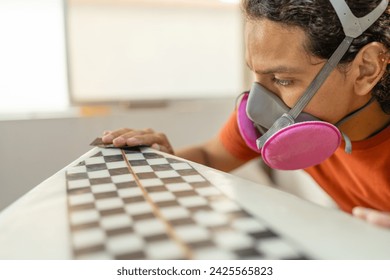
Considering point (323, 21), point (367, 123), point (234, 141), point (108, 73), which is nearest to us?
point (323, 21)

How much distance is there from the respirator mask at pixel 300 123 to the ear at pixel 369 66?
0.04 meters

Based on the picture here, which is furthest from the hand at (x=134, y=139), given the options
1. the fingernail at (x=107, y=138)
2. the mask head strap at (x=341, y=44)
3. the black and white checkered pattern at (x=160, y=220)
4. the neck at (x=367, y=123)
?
the neck at (x=367, y=123)

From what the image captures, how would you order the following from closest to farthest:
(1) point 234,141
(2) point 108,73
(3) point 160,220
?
(3) point 160,220 → (1) point 234,141 → (2) point 108,73

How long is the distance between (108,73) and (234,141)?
2.79ft

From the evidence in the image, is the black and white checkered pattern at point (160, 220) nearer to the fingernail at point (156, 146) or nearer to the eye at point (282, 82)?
the fingernail at point (156, 146)

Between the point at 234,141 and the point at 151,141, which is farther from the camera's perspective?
the point at 234,141

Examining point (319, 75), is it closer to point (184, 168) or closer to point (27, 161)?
point (184, 168)

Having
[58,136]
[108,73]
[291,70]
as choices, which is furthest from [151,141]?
[108,73]

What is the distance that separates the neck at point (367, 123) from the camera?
0.92m

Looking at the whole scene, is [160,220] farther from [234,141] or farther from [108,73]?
[108,73]

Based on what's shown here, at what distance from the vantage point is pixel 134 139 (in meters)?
0.84

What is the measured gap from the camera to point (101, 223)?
0.47 m

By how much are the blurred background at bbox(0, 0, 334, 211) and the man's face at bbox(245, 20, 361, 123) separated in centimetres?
46
